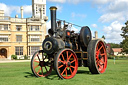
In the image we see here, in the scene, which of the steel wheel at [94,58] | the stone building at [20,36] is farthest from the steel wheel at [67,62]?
the stone building at [20,36]

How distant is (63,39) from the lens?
1168 centimetres

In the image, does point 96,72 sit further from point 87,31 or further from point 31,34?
point 31,34

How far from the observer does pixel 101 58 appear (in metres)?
13.8

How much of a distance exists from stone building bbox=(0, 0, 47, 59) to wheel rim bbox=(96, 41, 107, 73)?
3813cm

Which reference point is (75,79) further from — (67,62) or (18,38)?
(18,38)

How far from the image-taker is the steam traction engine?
10.8 m

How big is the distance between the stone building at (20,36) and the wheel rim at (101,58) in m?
38.1

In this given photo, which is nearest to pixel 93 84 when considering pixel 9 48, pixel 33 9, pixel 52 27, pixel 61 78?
pixel 61 78

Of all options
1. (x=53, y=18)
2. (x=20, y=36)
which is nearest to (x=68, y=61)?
(x=53, y=18)

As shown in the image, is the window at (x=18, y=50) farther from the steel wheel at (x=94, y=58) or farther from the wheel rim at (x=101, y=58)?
the steel wheel at (x=94, y=58)

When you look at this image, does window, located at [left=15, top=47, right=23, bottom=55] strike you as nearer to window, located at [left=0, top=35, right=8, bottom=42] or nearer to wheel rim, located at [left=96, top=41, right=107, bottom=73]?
window, located at [left=0, top=35, right=8, bottom=42]

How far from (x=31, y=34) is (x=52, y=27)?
1584 inches

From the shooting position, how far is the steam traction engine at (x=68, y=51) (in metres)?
10.8

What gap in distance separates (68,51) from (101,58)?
12.9 feet
